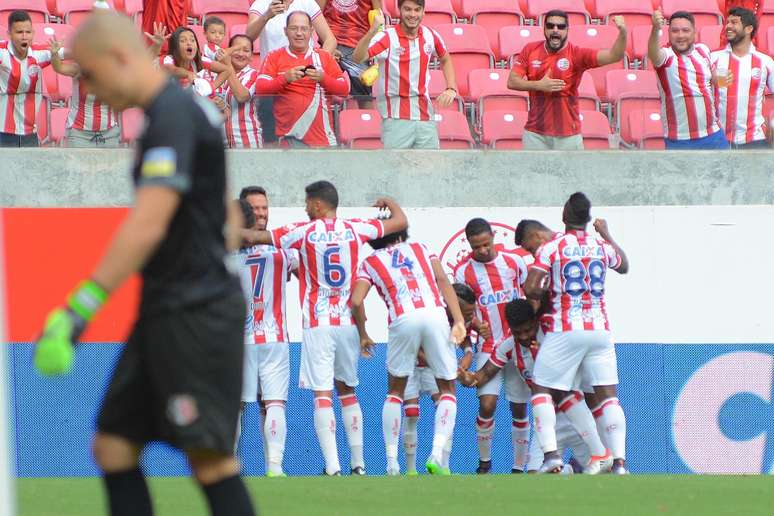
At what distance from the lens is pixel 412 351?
1105 centimetres

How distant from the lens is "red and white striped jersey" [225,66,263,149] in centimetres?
1238

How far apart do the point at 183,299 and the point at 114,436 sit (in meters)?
0.50

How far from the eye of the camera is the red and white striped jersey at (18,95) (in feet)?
40.0

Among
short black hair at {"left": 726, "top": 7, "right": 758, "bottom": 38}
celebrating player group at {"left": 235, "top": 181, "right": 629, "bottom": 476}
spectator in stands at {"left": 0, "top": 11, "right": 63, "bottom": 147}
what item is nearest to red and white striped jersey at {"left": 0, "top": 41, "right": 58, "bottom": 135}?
spectator in stands at {"left": 0, "top": 11, "right": 63, "bottom": 147}

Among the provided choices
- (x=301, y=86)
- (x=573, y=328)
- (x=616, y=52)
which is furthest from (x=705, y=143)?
(x=301, y=86)

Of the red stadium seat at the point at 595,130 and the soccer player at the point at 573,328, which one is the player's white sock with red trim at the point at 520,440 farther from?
the red stadium seat at the point at 595,130

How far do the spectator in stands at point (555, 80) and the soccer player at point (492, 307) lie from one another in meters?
1.40

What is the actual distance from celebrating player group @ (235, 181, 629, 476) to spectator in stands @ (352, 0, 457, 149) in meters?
1.48

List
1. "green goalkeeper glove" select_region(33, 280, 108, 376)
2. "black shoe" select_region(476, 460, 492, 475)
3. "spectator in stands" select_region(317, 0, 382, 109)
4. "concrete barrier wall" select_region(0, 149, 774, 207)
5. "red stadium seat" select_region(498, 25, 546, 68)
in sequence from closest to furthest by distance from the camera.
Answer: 1. "green goalkeeper glove" select_region(33, 280, 108, 376)
2. "black shoe" select_region(476, 460, 492, 475)
3. "concrete barrier wall" select_region(0, 149, 774, 207)
4. "spectator in stands" select_region(317, 0, 382, 109)
5. "red stadium seat" select_region(498, 25, 546, 68)

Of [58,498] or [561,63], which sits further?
[561,63]

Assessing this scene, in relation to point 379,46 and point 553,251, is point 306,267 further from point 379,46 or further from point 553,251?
point 379,46

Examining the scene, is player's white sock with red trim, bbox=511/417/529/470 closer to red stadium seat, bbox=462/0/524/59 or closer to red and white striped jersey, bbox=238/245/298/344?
red and white striped jersey, bbox=238/245/298/344

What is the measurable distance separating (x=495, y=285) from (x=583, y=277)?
88 cm

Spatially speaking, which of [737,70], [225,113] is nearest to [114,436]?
[225,113]
